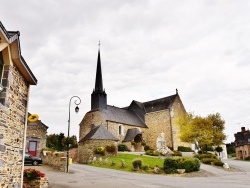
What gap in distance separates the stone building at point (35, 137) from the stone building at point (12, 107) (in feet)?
57.8

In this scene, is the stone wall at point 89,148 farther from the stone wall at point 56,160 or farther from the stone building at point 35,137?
the stone wall at point 56,160

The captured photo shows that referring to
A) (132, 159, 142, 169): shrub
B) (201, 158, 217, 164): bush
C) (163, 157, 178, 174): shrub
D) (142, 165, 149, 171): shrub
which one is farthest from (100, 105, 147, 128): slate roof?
(163, 157, 178, 174): shrub

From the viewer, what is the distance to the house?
4919cm

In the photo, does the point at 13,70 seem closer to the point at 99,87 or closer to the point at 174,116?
the point at 99,87

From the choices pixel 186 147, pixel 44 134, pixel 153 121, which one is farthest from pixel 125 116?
pixel 44 134

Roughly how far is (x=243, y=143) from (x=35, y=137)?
41730 mm

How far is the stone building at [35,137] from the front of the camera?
25.6 m

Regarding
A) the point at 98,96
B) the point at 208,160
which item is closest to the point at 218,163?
the point at 208,160

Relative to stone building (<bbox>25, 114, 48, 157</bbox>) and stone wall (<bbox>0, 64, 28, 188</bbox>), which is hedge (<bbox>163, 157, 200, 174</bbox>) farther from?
stone wall (<bbox>0, 64, 28, 188</bbox>)

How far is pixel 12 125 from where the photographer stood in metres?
8.05

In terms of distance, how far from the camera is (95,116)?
131 feet

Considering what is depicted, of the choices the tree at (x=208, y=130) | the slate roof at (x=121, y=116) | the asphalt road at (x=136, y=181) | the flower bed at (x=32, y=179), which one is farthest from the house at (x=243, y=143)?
the flower bed at (x=32, y=179)

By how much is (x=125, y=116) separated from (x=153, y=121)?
18.1 feet

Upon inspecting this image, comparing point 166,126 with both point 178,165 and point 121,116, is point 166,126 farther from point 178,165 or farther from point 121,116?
point 178,165
